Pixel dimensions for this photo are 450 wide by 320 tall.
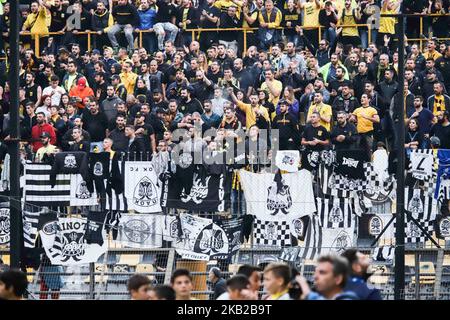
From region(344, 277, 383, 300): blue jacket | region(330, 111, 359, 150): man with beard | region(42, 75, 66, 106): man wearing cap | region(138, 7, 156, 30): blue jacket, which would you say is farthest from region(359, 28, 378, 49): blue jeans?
region(344, 277, 383, 300): blue jacket

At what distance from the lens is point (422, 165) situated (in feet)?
81.9

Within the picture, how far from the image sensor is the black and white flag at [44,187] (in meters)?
25.1

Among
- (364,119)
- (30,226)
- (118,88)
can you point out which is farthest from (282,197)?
(118,88)

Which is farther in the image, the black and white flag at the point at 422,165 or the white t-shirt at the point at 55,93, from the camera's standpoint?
the white t-shirt at the point at 55,93

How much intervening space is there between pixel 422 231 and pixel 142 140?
242 inches

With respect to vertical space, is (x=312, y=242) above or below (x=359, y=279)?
below

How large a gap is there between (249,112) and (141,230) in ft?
18.4

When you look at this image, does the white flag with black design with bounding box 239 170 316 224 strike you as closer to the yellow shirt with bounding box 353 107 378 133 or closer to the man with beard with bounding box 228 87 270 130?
the yellow shirt with bounding box 353 107 378 133

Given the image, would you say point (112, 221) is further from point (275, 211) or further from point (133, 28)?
point (133, 28)

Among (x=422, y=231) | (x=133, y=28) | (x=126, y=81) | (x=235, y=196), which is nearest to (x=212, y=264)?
(x=235, y=196)

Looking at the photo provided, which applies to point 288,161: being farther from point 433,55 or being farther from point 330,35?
point 330,35

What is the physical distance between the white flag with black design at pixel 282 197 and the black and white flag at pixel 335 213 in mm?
150

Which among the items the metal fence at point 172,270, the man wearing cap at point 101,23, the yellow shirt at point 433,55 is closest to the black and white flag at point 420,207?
the metal fence at point 172,270

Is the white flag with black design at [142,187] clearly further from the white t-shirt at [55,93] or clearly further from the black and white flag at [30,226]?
the white t-shirt at [55,93]
